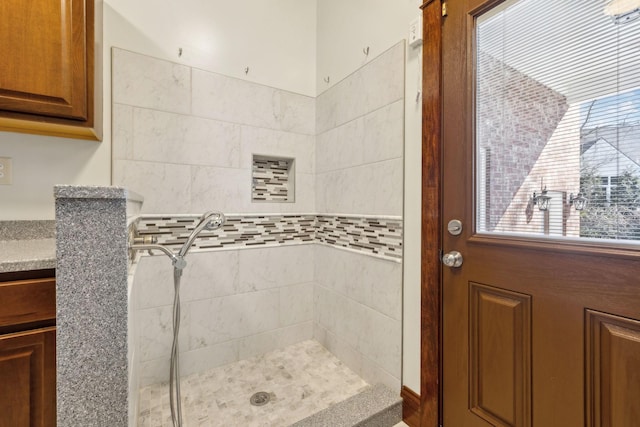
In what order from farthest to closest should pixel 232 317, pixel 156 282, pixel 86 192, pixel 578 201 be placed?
pixel 232 317 < pixel 156 282 < pixel 578 201 < pixel 86 192

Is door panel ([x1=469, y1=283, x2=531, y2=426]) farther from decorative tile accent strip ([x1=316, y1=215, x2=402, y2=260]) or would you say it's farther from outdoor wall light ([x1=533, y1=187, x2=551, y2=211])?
decorative tile accent strip ([x1=316, y1=215, x2=402, y2=260])

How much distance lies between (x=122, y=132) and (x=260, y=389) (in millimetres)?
1668

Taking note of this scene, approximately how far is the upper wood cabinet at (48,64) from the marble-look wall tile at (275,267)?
1.17 metres

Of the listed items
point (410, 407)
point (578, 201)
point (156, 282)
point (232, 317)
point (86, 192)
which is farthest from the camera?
point (232, 317)

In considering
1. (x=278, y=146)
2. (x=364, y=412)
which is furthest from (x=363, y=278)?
(x=278, y=146)

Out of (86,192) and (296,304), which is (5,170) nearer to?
(86,192)

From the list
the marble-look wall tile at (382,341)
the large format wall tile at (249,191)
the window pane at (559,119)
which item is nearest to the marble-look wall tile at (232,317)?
the large format wall tile at (249,191)

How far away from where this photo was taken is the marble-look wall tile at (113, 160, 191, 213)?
61.9 inches

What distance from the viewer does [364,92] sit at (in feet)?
5.64

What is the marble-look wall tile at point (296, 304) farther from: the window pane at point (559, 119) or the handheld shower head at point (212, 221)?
the window pane at point (559, 119)

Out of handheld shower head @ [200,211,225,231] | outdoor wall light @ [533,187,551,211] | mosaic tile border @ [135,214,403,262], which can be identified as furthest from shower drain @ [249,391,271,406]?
outdoor wall light @ [533,187,551,211]

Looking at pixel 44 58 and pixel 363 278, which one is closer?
pixel 44 58

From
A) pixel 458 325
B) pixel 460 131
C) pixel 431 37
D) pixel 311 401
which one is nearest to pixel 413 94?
pixel 431 37

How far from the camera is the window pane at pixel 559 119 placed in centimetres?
81
